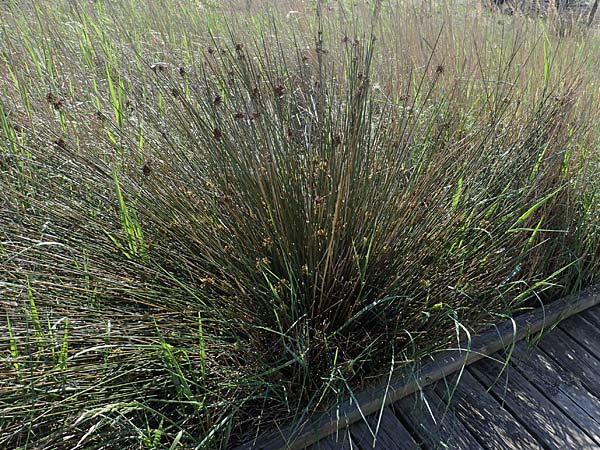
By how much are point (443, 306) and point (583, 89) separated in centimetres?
130

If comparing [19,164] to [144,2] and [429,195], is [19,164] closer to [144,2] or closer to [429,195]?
[429,195]

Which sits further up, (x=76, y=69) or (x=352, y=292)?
(x=76, y=69)

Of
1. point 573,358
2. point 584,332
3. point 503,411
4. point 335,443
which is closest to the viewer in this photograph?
point 335,443

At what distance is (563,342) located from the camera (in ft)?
5.60

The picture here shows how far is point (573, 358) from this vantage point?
5.41ft

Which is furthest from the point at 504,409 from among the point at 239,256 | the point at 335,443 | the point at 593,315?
the point at 239,256

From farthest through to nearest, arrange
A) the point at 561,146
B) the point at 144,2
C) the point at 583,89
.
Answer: the point at 144,2 → the point at 583,89 → the point at 561,146

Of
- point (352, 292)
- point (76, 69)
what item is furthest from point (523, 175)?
point (76, 69)

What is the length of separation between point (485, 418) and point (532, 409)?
0.50ft

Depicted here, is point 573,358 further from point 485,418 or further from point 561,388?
point 485,418

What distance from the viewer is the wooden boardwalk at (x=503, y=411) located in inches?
53.3

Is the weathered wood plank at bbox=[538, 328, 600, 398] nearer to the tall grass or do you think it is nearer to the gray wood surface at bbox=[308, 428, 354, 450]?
the tall grass

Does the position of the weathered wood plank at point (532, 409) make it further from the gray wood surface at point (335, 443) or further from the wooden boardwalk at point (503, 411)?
the gray wood surface at point (335, 443)

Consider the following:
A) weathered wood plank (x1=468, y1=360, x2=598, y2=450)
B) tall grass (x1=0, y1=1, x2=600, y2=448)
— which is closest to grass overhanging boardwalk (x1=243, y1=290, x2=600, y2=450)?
weathered wood plank (x1=468, y1=360, x2=598, y2=450)
